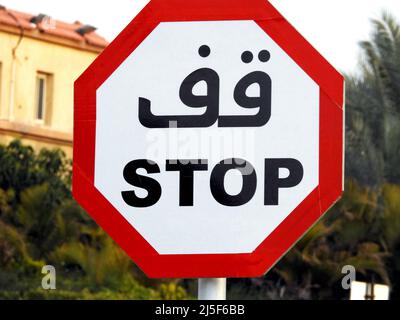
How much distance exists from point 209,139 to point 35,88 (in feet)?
115

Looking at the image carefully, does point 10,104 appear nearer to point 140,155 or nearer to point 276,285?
point 276,285

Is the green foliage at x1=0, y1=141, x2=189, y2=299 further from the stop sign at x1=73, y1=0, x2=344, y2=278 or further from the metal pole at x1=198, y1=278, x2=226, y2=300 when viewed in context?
the metal pole at x1=198, y1=278, x2=226, y2=300

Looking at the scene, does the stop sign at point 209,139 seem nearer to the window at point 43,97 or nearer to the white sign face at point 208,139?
the white sign face at point 208,139

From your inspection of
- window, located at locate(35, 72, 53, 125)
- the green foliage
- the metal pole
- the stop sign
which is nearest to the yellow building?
window, located at locate(35, 72, 53, 125)

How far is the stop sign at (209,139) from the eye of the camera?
320cm

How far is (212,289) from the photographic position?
3188 mm

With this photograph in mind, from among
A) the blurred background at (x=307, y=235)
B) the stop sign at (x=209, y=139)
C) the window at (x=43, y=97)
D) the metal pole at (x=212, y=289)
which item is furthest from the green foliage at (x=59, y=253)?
the metal pole at (x=212, y=289)

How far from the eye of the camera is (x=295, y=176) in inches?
127

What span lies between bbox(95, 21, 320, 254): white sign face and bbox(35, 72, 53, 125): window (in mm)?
35129

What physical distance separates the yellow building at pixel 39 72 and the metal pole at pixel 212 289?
107 ft

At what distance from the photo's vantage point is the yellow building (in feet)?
118

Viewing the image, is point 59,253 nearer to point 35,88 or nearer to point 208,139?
point 35,88

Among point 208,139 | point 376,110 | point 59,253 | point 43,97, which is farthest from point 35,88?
point 208,139

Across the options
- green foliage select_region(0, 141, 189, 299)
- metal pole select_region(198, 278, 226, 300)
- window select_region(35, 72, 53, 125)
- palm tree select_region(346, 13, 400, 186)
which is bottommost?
metal pole select_region(198, 278, 226, 300)
